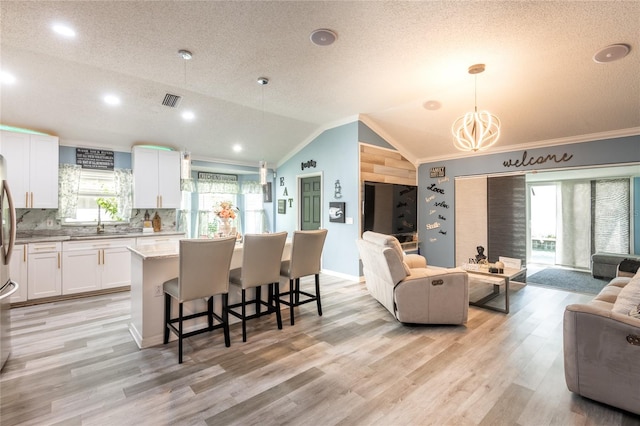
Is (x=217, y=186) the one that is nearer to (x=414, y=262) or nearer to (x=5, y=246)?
(x=5, y=246)

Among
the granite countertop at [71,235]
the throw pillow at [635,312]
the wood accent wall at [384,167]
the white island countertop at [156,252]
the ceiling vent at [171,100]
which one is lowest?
the throw pillow at [635,312]

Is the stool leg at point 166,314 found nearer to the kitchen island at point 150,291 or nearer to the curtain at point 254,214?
the kitchen island at point 150,291

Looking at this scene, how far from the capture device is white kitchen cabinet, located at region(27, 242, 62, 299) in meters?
4.08

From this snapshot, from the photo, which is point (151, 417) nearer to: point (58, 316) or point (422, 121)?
point (58, 316)

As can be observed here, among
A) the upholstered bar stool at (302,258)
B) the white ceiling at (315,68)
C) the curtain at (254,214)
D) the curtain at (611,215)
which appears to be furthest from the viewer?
the curtain at (254,214)

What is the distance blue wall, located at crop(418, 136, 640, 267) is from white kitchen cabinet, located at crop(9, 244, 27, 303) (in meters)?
6.82

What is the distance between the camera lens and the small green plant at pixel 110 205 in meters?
5.15

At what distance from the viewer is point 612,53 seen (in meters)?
3.10

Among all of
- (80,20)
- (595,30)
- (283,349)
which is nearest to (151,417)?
(283,349)

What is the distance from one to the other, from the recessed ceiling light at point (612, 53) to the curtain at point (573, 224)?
189 inches

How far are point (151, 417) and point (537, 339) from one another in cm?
347

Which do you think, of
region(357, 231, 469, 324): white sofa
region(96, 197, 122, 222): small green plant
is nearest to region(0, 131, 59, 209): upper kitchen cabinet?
region(96, 197, 122, 222): small green plant

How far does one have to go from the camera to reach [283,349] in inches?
111

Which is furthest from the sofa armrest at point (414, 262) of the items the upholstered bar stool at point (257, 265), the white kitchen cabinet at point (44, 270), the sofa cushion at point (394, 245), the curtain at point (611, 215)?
the curtain at point (611, 215)
